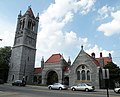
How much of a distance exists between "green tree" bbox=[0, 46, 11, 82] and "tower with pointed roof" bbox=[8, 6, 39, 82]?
244 cm

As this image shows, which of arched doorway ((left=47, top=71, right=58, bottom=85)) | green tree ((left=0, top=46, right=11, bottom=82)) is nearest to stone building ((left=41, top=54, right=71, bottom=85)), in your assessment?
arched doorway ((left=47, top=71, right=58, bottom=85))

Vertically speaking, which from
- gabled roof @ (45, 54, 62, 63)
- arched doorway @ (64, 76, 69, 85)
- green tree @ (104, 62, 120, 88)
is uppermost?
gabled roof @ (45, 54, 62, 63)

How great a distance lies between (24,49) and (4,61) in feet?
35.4

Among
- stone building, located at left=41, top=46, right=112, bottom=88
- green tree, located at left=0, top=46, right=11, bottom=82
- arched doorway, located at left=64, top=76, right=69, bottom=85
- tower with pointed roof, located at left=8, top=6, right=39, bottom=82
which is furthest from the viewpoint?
green tree, located at left=0, top=46, right=11, bottom=82

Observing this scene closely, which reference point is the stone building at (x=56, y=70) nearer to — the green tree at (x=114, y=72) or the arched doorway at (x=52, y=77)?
the arched doorway at (x=52, y=77)

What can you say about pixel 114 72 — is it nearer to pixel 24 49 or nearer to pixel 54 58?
pixel 54 58

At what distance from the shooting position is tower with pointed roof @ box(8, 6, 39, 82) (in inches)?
2356

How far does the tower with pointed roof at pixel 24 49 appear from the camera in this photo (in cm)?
5984

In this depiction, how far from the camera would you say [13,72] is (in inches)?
2387

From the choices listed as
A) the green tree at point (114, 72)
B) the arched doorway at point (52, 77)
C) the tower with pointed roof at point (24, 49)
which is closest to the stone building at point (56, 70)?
the arched doorway at point (52, 77)

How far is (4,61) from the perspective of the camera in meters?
65.8

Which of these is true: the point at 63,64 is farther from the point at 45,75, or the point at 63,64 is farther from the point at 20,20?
the point at 20,20

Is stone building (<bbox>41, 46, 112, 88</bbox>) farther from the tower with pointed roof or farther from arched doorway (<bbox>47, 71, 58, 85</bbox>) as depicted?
the tower with pointed roof

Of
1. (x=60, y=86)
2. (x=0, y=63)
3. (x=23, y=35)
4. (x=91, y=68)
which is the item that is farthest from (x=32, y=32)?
(x=60, y=86)
